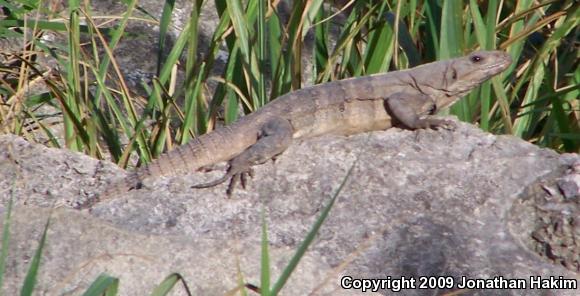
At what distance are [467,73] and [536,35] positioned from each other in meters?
1.26

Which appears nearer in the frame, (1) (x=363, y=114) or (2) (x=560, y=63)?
(1) (x=363, y=114)

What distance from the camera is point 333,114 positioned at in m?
4.65

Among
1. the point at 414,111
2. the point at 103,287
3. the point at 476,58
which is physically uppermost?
the point at 103,287

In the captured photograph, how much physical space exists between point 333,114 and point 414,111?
359 mm

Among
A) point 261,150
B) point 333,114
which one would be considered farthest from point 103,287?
point 333,114

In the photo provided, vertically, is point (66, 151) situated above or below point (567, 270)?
above

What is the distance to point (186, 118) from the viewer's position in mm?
4859

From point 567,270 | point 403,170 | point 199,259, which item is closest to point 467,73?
point 403,170

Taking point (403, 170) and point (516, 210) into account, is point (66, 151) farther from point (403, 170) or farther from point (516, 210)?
point (516, 210)

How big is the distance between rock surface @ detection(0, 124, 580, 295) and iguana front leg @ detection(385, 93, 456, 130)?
0.14 meters

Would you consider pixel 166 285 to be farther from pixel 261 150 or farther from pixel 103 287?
pixel 261 150

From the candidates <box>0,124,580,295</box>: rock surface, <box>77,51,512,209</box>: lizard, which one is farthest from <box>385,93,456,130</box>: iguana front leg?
<box>0,124,580,295</box>: rock surface

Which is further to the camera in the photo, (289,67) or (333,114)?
(289,67)

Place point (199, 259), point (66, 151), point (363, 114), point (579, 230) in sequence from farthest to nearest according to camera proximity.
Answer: point (363, 114) < point (66, 151) < point (579, 230) < point (199, 259)
